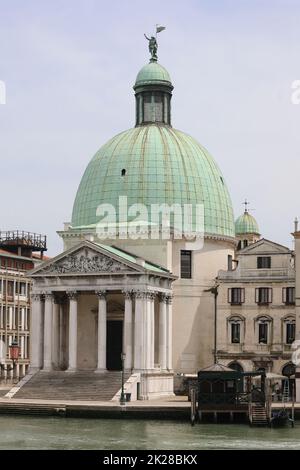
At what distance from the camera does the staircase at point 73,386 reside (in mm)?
77562

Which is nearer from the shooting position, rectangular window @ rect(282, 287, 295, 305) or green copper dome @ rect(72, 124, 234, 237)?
rectangular window @ rect(282, 287, 295, 305)

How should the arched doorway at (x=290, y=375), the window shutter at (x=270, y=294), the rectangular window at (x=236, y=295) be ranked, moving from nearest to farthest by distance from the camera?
1. the arched doorway at (x=290, y=375)
2. the window shutter at (x=270, y=294)
3. the rectangular window at (x=236, y=295)

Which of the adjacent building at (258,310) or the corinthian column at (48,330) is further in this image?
the adjacent building at (258,310)

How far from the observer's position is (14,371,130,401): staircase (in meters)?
77.6

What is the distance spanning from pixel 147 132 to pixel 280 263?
1454 cm

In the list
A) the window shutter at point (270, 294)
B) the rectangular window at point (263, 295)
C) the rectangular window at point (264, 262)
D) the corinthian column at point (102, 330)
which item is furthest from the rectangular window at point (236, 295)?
the corinthian column at point (102, 330)

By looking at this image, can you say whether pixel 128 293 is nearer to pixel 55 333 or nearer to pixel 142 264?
pixel 142 264

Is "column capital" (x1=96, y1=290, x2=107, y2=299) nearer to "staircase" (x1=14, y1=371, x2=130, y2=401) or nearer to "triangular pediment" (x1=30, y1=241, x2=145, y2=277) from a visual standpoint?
"triangular pediment" (x1=30, y1=241, x2=145, y2=277)

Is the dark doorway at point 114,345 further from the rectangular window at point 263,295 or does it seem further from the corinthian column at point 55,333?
the rectangular window at point 263,295

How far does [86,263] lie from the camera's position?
82375mm

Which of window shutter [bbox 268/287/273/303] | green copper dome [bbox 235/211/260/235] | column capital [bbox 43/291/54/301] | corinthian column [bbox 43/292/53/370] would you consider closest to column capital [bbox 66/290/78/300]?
column capital [bbox 43/291/54/301]

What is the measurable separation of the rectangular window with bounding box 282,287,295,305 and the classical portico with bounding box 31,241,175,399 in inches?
311

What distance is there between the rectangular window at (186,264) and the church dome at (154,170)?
238 centimetres
